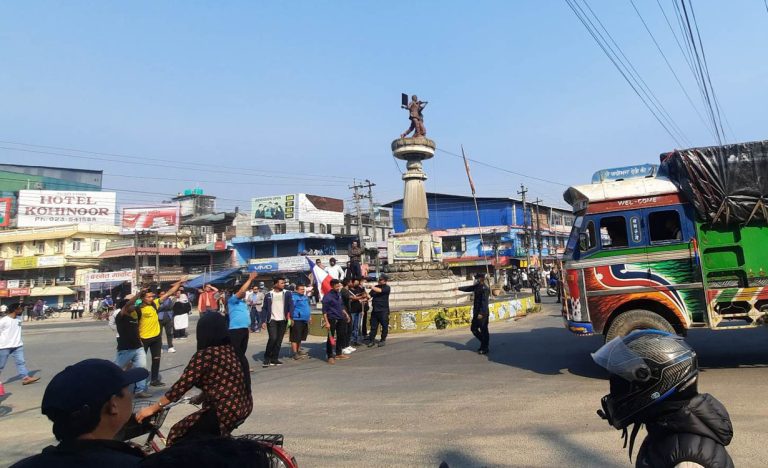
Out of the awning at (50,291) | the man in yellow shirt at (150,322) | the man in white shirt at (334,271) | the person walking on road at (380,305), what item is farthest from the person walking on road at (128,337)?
the awning at (50,291)

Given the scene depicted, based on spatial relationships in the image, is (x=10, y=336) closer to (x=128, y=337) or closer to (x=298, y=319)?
(x=128, y=337)

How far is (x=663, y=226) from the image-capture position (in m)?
7.61

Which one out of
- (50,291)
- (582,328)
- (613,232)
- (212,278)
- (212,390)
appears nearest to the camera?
(212,390)

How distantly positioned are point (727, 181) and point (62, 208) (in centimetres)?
5480

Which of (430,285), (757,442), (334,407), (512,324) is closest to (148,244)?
(430,285)

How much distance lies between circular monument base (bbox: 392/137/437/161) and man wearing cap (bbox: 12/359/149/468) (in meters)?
20.0

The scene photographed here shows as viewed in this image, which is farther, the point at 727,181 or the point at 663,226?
the point at 663,226

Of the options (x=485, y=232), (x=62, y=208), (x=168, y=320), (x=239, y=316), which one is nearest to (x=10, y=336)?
(x=168, y=320)

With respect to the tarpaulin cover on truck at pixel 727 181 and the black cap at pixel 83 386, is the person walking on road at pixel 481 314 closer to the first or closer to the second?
the tarpaulin cover on truck at pixel 727 181

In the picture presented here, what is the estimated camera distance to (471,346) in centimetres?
1118

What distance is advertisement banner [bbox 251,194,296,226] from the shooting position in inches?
1927

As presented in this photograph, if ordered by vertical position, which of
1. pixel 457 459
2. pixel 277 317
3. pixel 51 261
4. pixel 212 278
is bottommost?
pixel 457 459

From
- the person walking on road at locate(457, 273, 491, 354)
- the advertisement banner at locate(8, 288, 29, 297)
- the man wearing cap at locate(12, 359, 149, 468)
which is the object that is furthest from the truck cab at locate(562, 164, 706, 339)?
the advertisement banner at locate(8, 288, 29, 297)

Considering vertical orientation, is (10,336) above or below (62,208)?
below
